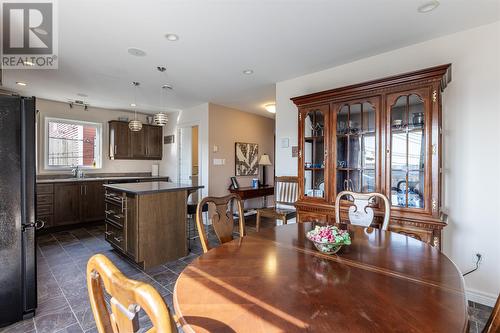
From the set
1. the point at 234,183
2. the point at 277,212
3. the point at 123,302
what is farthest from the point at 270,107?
the point at 123,302

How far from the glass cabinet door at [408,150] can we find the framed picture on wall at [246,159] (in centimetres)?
358

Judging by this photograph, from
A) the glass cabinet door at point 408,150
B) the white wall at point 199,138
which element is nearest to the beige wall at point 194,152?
the white wall at point 199,138

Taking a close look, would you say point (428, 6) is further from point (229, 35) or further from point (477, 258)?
point (477, 258)

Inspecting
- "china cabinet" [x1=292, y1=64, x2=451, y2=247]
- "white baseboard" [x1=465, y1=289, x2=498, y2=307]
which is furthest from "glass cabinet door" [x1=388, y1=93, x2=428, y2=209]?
"white baseboard" [x1=465, y1=289, x2=498, y2=307]

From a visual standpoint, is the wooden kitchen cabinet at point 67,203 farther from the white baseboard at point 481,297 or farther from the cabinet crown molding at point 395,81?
the white baseboard at point 481,297

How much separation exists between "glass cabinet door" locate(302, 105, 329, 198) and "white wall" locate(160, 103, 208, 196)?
2517 millimetres

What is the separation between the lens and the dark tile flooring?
1.92 m

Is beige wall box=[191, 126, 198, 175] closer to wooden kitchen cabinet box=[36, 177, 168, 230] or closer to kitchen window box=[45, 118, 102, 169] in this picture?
wooden kitchen cabinet box=[36, 177, 168, 230]

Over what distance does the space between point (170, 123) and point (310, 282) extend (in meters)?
5.84

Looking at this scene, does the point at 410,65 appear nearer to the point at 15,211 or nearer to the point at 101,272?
the point at 101,272

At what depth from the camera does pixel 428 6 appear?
6.36 feet

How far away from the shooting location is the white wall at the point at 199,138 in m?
5.03

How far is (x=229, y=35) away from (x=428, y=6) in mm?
1723

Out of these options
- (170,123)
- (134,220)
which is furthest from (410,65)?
(170,123)
